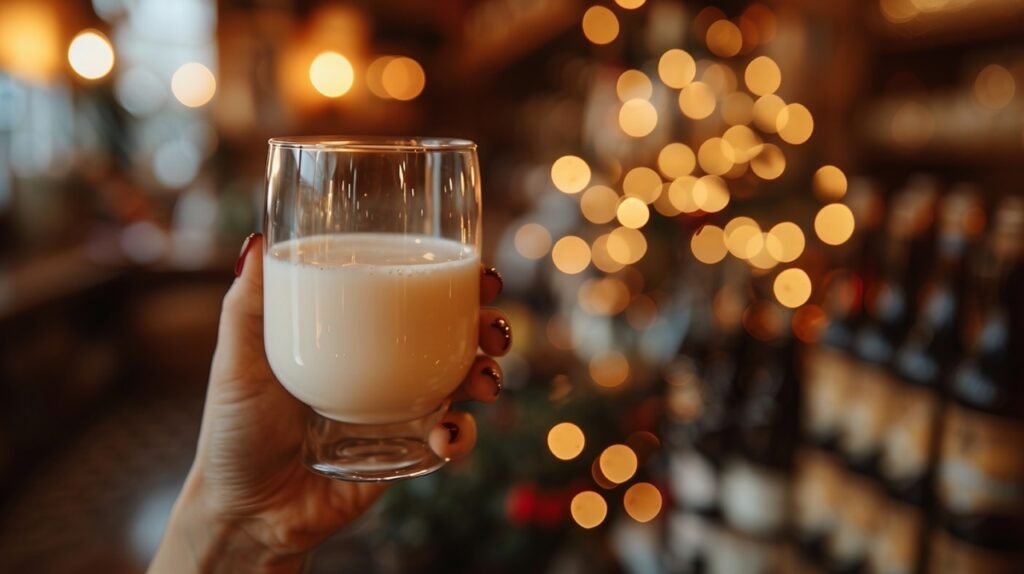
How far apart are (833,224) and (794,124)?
761 mm

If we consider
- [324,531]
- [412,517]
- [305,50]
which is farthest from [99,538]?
[305,50]

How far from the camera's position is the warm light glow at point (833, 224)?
1830mm

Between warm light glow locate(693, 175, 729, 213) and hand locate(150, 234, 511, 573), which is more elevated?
warm light glow locate(693, 175, 729, 213)

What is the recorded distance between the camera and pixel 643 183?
7.84ft

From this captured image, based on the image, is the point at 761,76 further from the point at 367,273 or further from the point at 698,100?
the point at 367,273

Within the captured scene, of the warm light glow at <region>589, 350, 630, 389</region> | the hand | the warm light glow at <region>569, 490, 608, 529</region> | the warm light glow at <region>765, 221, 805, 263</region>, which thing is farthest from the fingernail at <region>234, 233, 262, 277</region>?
the warm light glow at <region>765, 221, 805, 263</region>

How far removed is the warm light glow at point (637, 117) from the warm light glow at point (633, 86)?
5 cm

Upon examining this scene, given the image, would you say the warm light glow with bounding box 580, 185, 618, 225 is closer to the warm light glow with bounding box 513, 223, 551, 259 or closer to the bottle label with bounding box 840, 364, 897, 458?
the warm light glow with bounding box 513, 223, 551, 259

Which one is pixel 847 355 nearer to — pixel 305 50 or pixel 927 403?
pixel 927 403

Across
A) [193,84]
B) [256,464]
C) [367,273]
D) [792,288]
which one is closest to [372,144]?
[367,273]

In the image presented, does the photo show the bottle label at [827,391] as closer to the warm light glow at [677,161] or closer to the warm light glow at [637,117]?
the warm light glow at [677,161]

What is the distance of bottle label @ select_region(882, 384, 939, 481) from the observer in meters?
1.10

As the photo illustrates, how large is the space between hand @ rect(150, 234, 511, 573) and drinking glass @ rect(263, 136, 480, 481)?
0.07m

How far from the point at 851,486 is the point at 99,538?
143 cm
